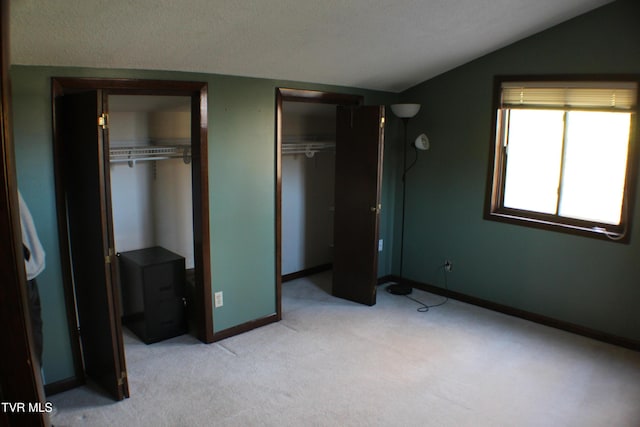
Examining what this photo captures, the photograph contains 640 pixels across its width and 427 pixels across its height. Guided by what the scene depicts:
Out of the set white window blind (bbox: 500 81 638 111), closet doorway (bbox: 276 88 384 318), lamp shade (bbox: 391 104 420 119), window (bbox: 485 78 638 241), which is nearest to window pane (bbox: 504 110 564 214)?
window (bbox: 485 78 638 241)

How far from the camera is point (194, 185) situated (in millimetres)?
3469

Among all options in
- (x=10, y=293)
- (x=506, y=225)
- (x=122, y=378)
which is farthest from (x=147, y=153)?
(x=10, y=293)

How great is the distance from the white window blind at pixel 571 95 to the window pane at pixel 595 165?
0.37ft

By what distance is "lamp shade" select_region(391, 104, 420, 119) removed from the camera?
4359mm

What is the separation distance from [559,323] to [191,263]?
320cm

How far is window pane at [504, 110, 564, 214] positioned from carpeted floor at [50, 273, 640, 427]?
1.05 m

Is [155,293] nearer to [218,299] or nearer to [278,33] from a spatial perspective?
[218,299]

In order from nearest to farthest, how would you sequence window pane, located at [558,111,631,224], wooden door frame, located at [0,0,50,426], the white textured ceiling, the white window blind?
wooden door frame, located at [0,0,50,426] → the white textured ceiling → the white window blind → window pane, located at [558,111,631,224]

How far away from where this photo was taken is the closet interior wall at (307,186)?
4879 mm

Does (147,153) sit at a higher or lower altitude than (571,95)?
lower

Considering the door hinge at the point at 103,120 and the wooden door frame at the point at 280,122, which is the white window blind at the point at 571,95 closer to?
the wooden door frame at the point at 280,122

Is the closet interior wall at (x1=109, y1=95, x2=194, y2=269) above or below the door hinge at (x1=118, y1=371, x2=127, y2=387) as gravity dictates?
above

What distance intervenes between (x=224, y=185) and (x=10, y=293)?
2.88m

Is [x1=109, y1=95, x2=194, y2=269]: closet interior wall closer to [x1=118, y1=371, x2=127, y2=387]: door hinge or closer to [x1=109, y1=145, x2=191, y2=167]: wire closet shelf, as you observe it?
[x1=109, y1=145, x2=191, y2=167]: wire closet shelf
